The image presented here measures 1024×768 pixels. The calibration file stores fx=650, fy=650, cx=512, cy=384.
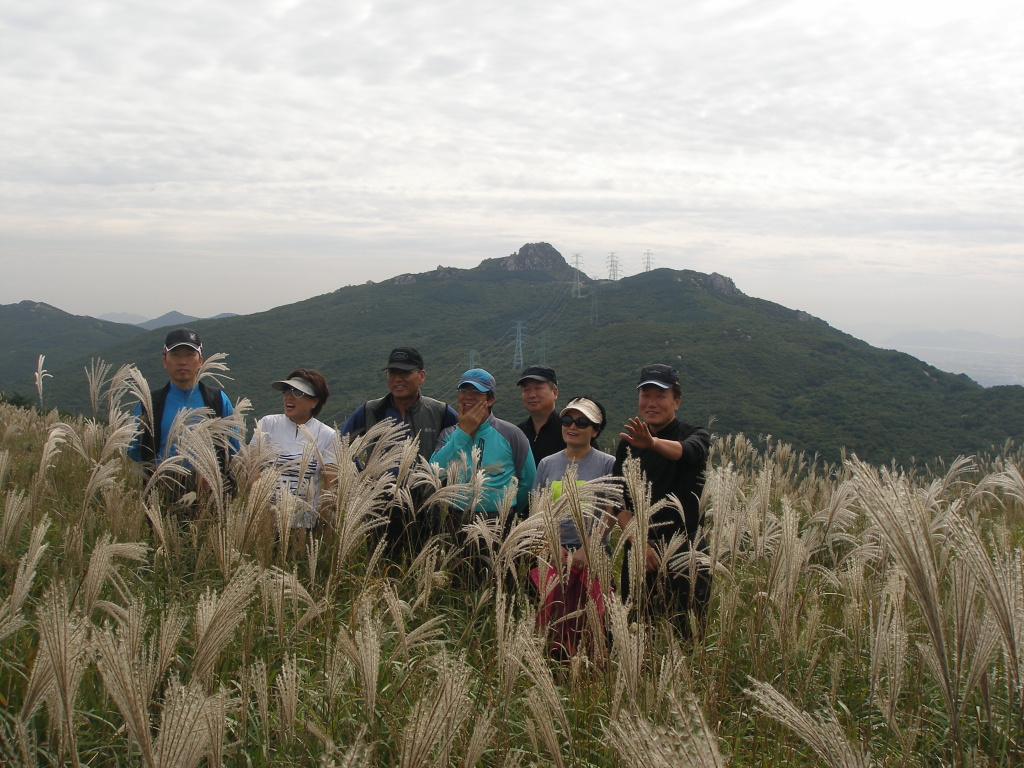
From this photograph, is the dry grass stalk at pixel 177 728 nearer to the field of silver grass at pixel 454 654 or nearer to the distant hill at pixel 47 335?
the field of silver grass at pixel 454 654

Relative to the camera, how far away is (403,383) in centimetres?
477

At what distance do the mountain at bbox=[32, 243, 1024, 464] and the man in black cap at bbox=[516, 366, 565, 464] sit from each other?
1366 centimetres

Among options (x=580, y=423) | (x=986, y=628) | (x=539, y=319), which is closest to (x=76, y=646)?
(x=986, y=628)

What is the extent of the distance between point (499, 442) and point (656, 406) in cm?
101

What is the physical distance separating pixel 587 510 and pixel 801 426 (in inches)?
1551

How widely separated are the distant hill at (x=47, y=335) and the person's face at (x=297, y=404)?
8384cm

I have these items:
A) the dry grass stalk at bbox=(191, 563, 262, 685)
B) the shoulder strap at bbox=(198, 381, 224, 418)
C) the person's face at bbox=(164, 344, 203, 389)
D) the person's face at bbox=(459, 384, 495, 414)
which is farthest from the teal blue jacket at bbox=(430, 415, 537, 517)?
the dry grass stalk at bbox=(191, 563, 262, 685)

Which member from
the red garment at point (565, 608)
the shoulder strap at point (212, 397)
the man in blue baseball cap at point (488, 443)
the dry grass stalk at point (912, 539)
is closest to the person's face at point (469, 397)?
the man in blue baseball cap at point (488, 443)

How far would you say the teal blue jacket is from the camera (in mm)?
3938

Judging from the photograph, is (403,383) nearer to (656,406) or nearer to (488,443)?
(488,443)

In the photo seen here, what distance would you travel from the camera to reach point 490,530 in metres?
2.54

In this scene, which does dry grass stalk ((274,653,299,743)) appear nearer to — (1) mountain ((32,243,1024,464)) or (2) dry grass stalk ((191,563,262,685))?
(2) dry grass stalk ((191,563,262,685))

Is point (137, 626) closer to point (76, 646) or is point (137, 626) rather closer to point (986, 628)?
point (76, 646)

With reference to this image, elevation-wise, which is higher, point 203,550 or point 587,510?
point 587,510
